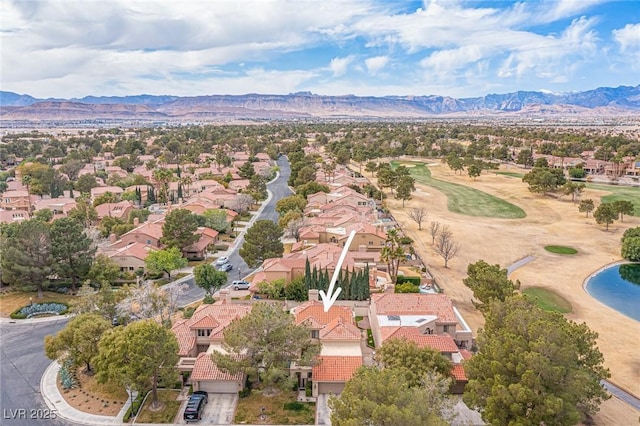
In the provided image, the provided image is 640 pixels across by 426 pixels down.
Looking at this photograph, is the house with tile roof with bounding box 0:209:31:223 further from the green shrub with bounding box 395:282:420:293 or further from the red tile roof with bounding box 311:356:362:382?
the red tile roof with bounding box 311:356:362:382

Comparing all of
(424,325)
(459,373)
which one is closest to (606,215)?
(424,325)

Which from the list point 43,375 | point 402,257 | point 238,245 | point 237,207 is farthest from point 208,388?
point 237,207

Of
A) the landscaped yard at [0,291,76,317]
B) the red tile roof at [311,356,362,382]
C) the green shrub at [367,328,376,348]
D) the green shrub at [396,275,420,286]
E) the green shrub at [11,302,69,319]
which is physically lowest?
the landscaped yard at [0,291,76,317]

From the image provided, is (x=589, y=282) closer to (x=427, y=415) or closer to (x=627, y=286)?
(x=627, y=286)

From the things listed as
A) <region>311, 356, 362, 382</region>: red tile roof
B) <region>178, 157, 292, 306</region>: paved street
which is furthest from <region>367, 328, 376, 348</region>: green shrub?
<region>178, 157, 292, 306</region>: paved street

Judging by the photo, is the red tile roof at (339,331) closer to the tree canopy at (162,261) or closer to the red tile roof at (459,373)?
the red tile roof at (459,373)

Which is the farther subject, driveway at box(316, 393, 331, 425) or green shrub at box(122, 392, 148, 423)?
green shrub at box(122, 392, 148, 423)
